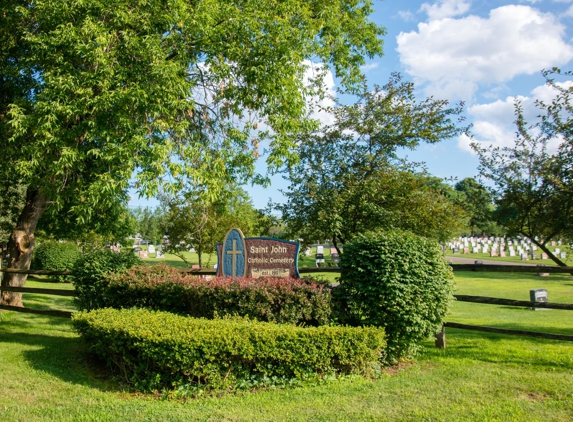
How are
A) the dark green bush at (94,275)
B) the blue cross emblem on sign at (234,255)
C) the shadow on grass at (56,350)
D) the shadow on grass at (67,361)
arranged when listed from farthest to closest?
1. the dark green bush at (94,275)
2. the blue cross emblem on sign at (234,255)
3. the shadow on grass at (56,350)
4. the shadow on grass at (67,361)

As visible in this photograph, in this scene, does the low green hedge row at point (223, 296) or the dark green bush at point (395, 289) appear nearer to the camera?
the dark green bush at point (395, 289)

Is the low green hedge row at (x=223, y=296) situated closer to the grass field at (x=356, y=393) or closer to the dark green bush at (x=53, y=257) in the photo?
the grass field at (x=356, y=393)

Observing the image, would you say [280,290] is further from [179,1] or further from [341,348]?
[179,1]

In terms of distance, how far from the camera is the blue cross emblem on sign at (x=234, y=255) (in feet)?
26.8

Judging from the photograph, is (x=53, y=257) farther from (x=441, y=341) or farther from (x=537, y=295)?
(x=537, y=295)

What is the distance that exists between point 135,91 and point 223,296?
3993mm

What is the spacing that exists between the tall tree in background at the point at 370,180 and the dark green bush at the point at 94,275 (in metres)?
4.28

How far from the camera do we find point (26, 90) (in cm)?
1026

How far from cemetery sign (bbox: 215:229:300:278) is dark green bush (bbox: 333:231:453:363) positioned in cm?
109

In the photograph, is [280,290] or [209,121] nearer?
[280,290]

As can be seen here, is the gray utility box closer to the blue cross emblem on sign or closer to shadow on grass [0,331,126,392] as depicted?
the blue cross emblem on sign

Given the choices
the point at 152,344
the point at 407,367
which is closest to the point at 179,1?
the point at 152,344

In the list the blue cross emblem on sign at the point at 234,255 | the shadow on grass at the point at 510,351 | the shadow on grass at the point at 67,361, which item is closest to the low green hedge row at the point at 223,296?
the blue cross emblem on sign at the point at 234,255

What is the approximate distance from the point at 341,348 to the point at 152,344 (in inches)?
96.3
